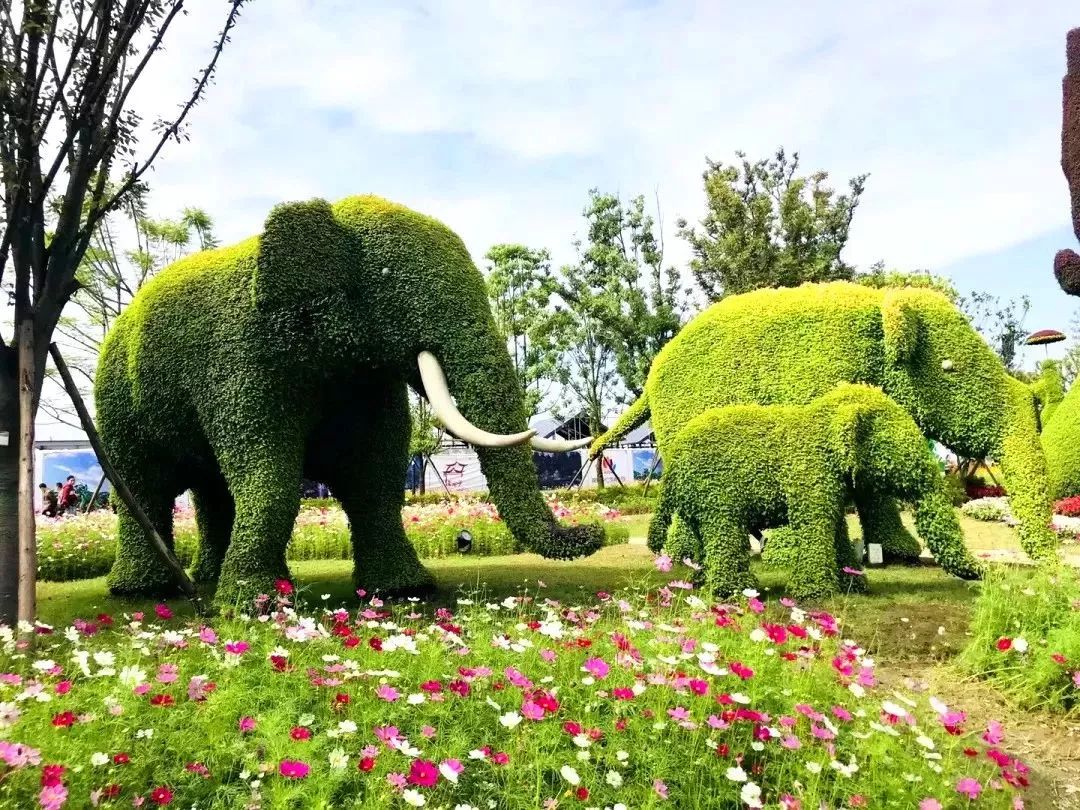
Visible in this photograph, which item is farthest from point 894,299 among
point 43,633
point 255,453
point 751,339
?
point 43,633

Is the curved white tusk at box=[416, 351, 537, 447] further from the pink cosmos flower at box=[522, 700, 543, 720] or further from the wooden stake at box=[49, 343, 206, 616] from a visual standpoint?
the pink cosmos flower at box=[522, 700, 543, 720]

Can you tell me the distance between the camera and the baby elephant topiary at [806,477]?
5871 mm

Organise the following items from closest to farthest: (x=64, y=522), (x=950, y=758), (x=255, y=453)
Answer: (x=950, y=758)
(x=255, y=453)
(x=64, y=522)

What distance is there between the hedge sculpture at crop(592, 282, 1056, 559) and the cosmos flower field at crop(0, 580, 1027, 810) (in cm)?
289

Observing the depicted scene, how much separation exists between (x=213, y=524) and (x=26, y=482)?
2.78m

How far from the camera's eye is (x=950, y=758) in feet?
9.73

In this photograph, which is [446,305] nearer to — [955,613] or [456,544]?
[955,613]

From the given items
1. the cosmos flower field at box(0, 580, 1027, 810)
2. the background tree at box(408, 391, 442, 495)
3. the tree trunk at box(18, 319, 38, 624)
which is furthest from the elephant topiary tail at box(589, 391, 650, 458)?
the background tree at box(408, 391, 442, 495)

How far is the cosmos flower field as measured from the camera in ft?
8.10

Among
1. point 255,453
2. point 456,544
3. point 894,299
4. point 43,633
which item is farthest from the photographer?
point 456,544

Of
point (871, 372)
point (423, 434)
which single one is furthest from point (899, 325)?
point (423, 434)

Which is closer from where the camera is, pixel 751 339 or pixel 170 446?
pixel 170 446

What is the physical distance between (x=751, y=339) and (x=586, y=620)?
415 centimetres

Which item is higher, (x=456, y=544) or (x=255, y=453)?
(x=255, y=453)
